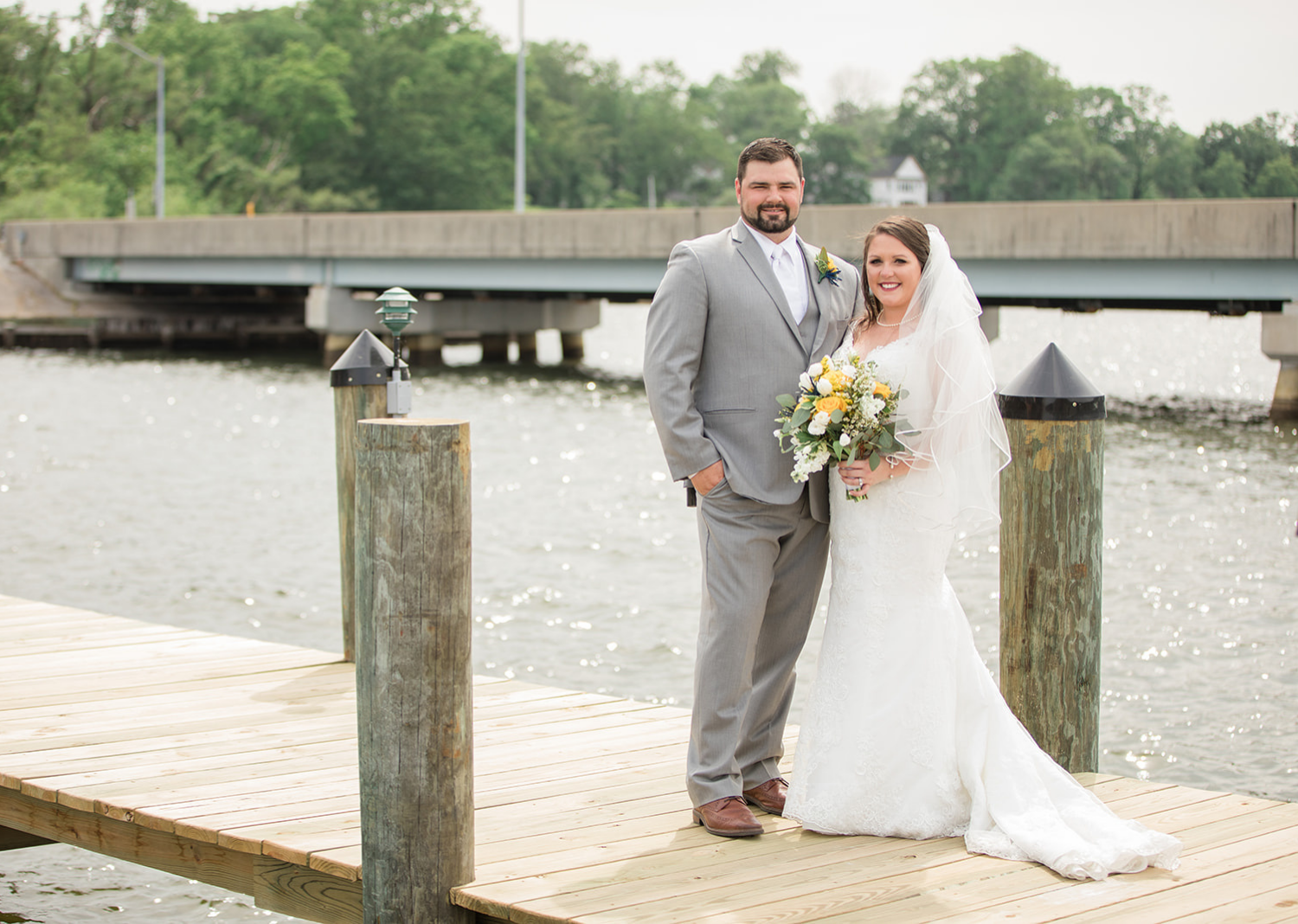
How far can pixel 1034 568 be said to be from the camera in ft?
17.4

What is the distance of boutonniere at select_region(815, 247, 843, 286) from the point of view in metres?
4.95

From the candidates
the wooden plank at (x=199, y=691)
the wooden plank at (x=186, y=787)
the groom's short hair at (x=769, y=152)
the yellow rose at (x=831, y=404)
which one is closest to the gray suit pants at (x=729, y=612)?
the yellow rose at (x=831, y=404)

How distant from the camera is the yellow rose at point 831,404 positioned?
4.61 meters

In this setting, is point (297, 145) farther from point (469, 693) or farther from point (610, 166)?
point (469, 693)

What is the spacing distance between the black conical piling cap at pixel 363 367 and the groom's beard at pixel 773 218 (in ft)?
8.98

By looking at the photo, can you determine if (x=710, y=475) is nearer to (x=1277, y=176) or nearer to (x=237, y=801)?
(x=237, y=801)

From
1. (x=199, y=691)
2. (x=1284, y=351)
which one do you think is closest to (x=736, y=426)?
(x=199, y=691)

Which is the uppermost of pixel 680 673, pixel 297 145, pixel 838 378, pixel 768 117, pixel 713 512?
pixel 768 117

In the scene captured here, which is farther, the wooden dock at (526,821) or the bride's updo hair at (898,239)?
the bride's updo hair at (898,239)

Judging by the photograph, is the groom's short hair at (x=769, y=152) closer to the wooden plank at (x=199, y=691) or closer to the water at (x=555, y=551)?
the wooden plank at (x=199, y=691)

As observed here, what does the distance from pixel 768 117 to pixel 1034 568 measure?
6136 inches

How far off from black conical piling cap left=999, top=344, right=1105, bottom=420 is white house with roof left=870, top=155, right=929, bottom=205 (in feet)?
424

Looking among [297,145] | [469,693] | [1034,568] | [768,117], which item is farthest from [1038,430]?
[768,117]

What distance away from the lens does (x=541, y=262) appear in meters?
34.6
